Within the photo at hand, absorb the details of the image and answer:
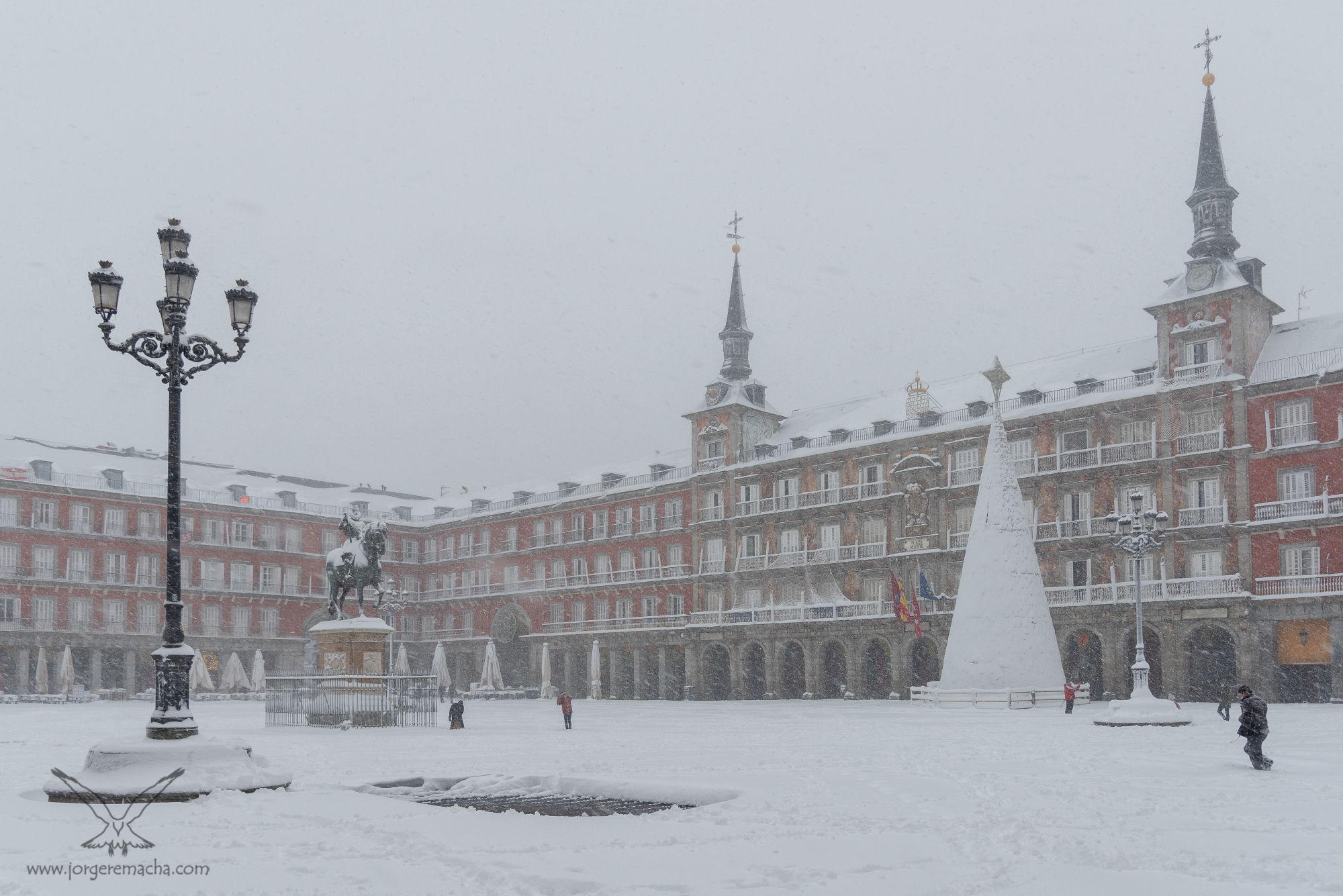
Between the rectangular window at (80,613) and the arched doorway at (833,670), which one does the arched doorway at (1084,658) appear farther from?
the rectangular window at (80,613)

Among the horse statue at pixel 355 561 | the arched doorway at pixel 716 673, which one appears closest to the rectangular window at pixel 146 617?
the arched doorway at pixel 716 673

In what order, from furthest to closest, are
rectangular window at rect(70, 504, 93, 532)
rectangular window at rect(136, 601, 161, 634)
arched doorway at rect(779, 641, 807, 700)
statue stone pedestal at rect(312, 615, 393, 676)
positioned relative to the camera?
rectangular window at rect(136, 601, 161, 634) < rectangular window at rect(70, 504, 93, 532) < arched doorway at rect(779, 641, 807, 700) < statue stone pedestal at rect(312, 615, 393, 676)

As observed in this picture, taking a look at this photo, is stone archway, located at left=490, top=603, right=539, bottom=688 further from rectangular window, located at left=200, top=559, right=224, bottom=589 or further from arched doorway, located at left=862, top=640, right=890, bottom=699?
arched doorway, located at left=862, top=640, right=890, bottom=699

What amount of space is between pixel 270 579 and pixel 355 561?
1717 inches

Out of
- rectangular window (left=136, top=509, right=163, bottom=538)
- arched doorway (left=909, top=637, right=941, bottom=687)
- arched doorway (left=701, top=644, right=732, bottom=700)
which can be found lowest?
arched doorway (left=701, top=644, right=732, bottom=700)

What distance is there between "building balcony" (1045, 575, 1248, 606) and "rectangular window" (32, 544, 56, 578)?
154ft

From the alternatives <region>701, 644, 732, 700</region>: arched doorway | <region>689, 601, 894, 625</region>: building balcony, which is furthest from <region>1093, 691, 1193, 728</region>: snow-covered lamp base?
<region>701, 644, 732, 700</region>: arched doorway

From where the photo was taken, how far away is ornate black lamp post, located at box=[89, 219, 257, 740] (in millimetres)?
12594

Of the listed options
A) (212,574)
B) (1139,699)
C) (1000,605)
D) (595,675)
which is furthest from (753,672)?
(212,574)

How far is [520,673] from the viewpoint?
2687 inches

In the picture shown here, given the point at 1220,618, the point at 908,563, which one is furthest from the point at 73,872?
the point at 908,563

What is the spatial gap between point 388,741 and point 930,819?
40.6ft

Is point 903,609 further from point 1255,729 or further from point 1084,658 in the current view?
point 1255,729

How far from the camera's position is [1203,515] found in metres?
41.0
